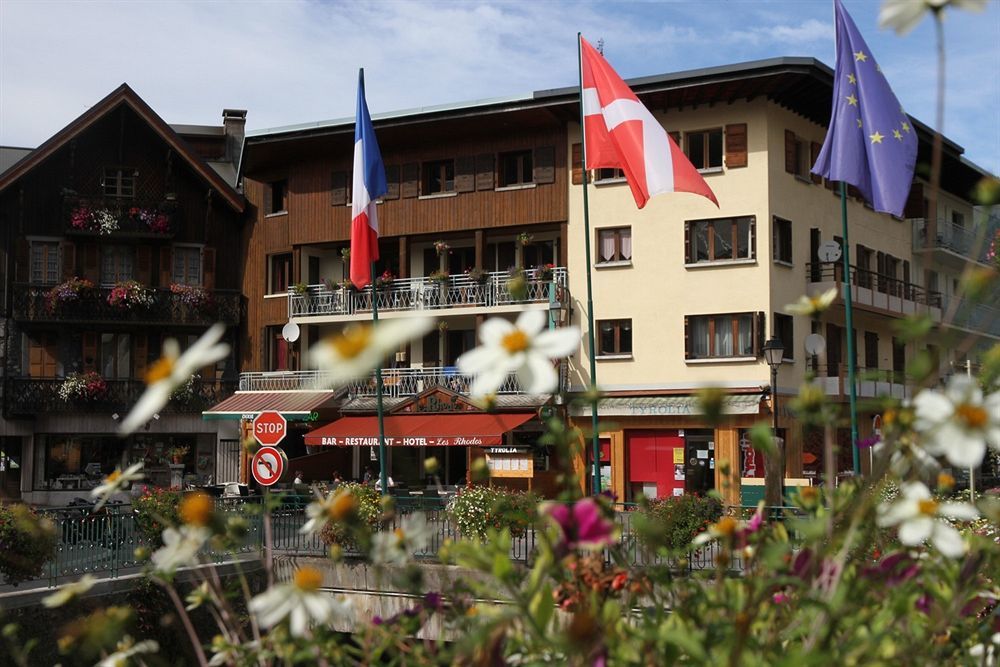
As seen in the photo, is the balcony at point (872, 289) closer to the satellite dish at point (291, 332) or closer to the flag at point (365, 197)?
the flag at point (365, 197)

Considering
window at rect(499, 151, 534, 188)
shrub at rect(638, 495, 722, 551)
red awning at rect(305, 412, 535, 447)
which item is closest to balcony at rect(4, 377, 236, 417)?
red awning at rect(305, 412, 535, 447)

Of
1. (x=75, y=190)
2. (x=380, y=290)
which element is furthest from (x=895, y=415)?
(x=75, y=190)

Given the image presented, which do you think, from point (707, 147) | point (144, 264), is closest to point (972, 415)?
point (707, 147)

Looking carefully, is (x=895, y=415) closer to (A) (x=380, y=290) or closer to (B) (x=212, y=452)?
(A) (x=380, y=290)

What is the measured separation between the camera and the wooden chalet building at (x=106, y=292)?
1547 inches

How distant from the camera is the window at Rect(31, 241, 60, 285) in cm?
4003

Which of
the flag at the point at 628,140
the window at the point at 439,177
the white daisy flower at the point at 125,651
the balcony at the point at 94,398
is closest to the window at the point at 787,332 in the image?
the window at the point at 439,177

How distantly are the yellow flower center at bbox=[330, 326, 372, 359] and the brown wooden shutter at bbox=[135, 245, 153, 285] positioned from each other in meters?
40.7

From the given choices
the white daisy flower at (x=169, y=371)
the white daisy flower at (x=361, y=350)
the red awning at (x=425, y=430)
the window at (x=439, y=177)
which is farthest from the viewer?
the window at (x=439, y=177)

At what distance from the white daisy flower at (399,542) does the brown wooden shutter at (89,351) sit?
39.6m

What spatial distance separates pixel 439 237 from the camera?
37.9 meters

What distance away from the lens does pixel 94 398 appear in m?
39.3

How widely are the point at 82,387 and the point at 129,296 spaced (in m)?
3.26

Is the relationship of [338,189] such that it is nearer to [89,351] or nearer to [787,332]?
[89,351]
